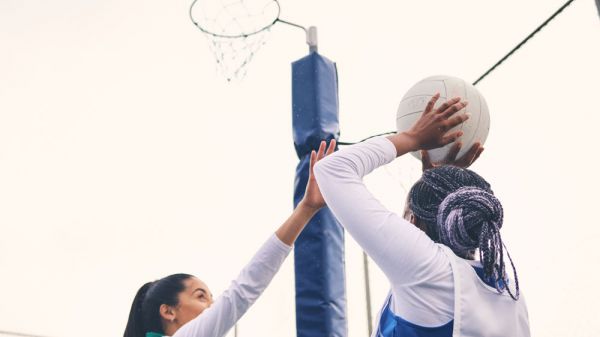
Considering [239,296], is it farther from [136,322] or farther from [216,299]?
[136,322]

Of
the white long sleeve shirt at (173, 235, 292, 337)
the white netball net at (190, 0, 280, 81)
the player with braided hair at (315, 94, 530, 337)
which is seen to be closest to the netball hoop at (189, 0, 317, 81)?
the white netball net at (190, 0, 280, 81)

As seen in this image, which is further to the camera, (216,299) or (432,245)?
(216,299)

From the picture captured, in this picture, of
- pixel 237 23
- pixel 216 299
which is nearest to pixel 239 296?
pixel 216 299

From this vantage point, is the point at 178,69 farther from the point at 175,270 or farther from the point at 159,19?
the point at 175,270

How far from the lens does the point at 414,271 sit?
88cm

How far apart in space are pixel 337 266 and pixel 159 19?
11.4 feet

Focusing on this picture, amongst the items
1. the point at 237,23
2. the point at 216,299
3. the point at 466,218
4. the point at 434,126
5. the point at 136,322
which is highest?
the point at 237,23

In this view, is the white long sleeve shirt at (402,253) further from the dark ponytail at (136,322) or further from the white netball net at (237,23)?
the white netball net at (237,23)

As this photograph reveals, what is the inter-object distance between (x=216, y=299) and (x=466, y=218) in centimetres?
80

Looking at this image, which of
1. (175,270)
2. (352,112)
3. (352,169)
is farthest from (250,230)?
(352,169)

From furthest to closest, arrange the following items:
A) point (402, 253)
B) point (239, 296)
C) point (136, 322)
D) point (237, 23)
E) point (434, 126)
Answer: point (237, 23) < point (136, 322) < point (239, 296) < point (434, 126) < point (402, 253)

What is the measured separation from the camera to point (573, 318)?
2.97 m

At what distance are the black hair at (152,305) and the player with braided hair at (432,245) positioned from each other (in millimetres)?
954

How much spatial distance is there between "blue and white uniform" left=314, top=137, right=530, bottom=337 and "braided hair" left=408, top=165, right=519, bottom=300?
1.5 inches
